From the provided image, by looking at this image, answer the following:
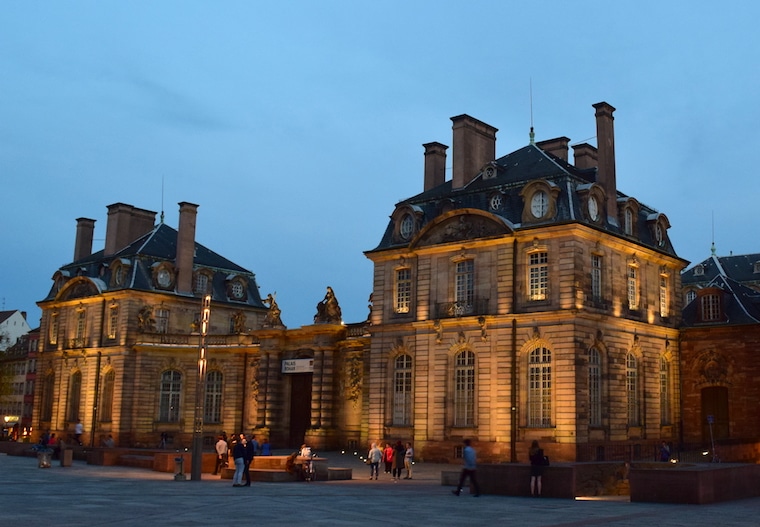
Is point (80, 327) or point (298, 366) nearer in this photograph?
point (298, 366)

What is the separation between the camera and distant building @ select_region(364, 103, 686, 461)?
35.1m

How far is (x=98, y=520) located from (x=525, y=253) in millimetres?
23491

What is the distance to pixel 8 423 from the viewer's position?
277ft

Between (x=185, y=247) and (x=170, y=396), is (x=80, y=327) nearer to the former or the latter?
(x=170, y=396)

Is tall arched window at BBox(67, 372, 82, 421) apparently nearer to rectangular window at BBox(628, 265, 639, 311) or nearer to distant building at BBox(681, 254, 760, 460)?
rectangular window at BBox(628, 265, 639, 311)

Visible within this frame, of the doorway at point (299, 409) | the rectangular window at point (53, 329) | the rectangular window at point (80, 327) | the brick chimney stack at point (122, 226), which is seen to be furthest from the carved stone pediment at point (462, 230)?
the rectangular window at point (53, 329)

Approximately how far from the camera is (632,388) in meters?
38.6

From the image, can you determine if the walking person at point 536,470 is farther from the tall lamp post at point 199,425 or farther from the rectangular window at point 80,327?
the rectangular window at point 80,327

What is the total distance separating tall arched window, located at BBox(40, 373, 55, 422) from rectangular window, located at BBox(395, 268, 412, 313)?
2798 cm

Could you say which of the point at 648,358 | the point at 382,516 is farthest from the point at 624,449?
the point at 382,516

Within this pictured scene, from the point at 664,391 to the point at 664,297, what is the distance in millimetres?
4220

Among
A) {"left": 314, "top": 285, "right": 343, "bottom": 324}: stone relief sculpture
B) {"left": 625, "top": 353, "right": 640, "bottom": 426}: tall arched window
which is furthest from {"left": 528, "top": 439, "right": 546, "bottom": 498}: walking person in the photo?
{"left": 314, "top": 285, "right": 343, "bottom": 324}: stone relief sculpture

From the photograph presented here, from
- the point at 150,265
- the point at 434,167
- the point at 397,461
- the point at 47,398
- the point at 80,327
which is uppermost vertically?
the point at 434,167

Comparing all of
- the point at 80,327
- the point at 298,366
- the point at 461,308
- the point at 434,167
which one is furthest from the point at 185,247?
the point at 461,308
